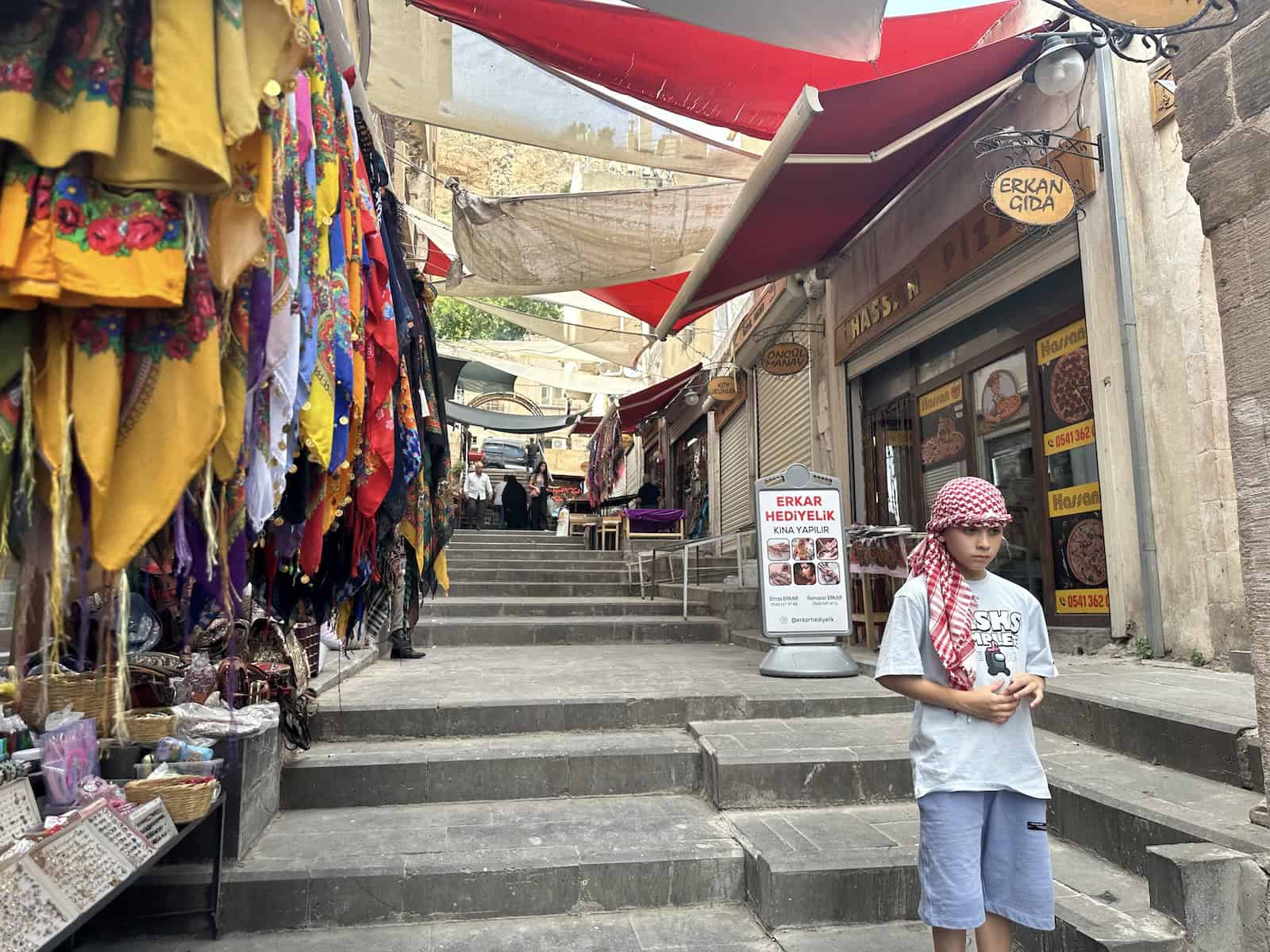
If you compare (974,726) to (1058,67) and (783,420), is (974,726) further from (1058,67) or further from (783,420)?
(783,420)

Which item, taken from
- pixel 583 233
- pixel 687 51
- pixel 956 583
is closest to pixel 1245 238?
pixel 956 583

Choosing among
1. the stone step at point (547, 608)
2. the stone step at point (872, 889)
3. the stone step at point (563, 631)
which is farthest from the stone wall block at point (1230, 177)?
the stone step at point (547, 608)

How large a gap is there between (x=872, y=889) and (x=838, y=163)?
15.5ft

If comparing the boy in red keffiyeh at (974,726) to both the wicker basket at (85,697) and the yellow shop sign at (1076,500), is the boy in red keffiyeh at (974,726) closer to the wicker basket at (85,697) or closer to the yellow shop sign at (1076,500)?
the wicker basket at (85,697)

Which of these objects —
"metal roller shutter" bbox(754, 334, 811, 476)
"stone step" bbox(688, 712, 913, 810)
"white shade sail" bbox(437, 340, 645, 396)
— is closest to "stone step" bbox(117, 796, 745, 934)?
"stone step" bbox(688, 712, 913, 810)

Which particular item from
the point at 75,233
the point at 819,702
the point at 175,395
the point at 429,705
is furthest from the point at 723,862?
the point at 75,233

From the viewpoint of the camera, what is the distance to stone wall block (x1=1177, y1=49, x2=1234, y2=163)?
8.56ft

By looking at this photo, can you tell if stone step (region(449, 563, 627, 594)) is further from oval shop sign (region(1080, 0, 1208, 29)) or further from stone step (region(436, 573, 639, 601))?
oval shop sign (region(1080, 0, 1208, 29))

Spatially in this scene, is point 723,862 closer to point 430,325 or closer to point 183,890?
point 183,890

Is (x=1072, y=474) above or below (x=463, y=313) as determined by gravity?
below

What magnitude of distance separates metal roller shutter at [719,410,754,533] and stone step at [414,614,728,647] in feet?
15.6

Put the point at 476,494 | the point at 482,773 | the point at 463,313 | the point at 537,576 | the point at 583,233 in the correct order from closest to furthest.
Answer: the point at 482,773 → the point at 583,233 → the point at 537,576 → the point at 476,494 → the point at 463,313

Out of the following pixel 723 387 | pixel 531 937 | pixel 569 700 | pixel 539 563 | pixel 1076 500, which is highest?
pixel 723 387

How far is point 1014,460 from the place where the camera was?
6.43 meters
